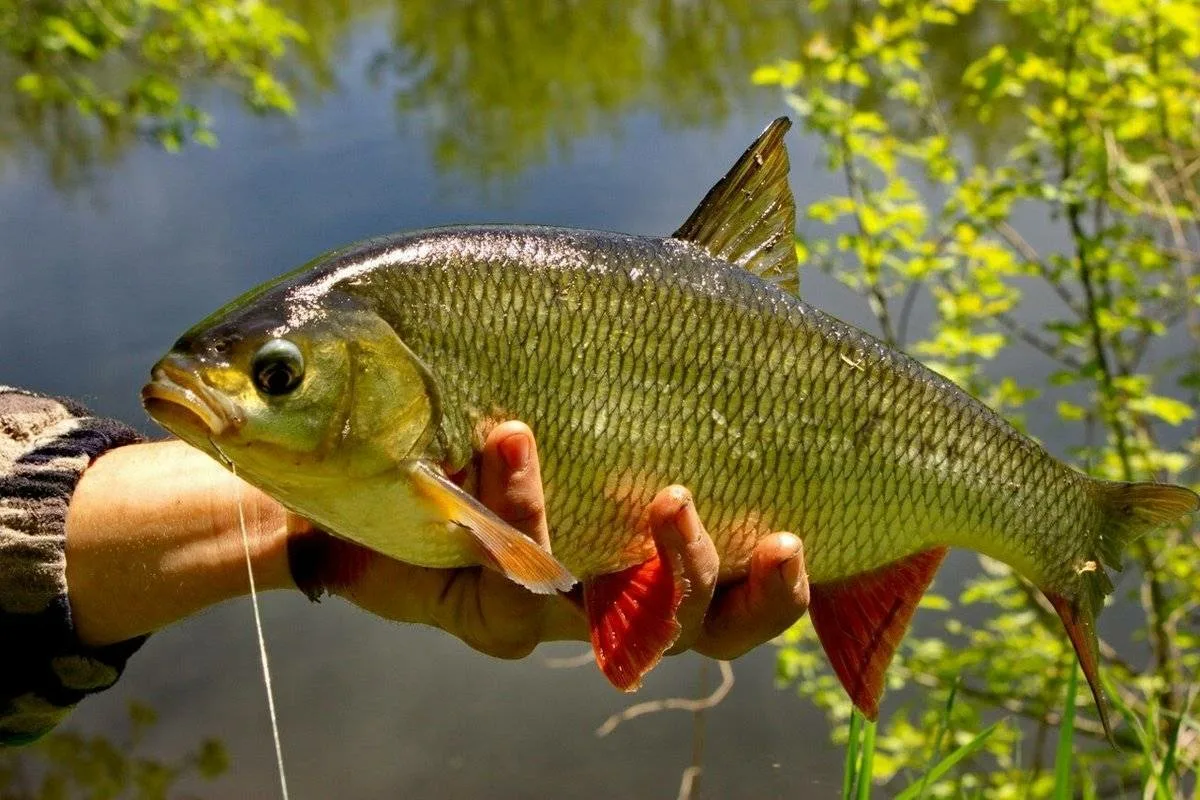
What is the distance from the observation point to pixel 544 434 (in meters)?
1.53

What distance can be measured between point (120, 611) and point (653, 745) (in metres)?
2.93

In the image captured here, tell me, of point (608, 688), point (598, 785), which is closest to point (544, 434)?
point (598, 785)

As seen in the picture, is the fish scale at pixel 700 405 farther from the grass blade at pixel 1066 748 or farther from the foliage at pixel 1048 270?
the foliage at pixel 1048 270

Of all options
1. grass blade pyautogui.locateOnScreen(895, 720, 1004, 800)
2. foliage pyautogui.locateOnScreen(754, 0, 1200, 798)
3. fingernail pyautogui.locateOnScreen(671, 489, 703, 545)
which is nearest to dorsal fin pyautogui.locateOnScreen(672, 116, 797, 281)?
fingernail pyautogui.locateOnScreen(671, 489, 703, 545)

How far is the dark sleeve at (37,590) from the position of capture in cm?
186

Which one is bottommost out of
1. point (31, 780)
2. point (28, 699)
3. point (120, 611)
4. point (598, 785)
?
point (31, 780)

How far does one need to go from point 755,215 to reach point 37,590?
138cm

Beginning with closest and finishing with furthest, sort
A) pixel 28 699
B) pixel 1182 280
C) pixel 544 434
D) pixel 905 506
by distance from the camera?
pixel 544 434 → pixel 905 506 → pixel 28 699 → pixel 1182 280

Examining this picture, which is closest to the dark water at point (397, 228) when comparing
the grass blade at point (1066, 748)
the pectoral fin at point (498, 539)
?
the grass blade at point (1066, 748)

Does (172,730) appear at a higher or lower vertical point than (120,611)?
lower

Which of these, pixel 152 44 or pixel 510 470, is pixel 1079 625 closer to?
pixel 510 470

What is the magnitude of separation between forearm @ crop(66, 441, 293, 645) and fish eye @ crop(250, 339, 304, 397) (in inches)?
27.5

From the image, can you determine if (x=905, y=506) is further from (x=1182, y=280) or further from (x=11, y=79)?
(x=11, y=79)

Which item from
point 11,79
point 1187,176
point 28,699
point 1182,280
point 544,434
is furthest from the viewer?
point 11,79
